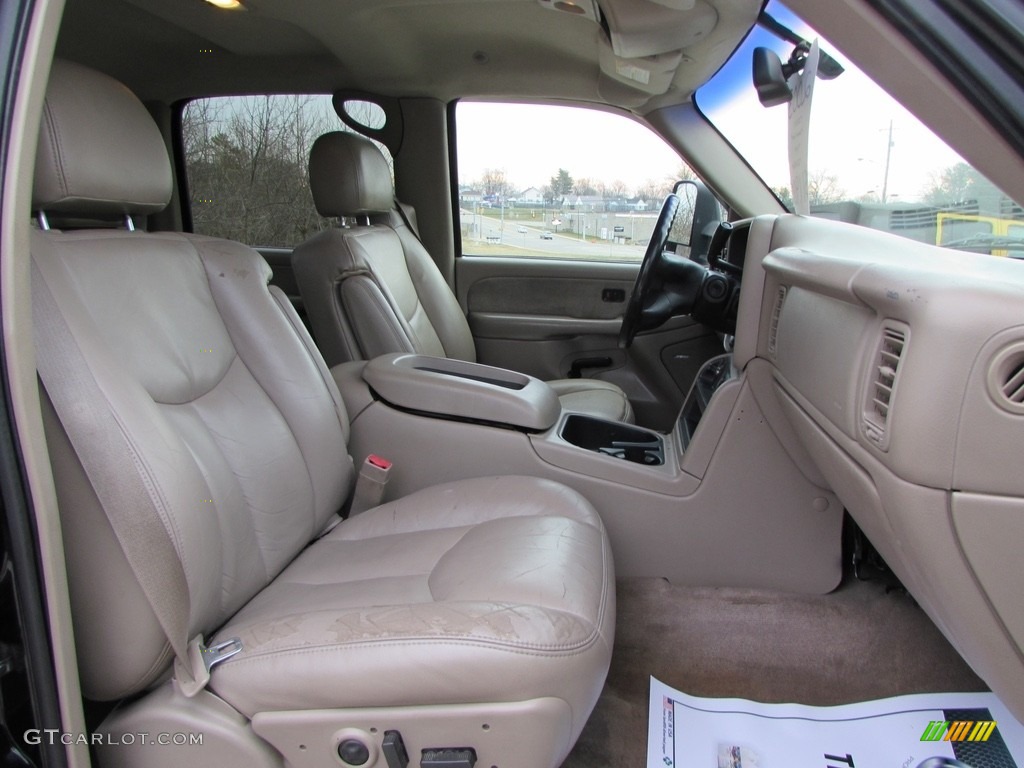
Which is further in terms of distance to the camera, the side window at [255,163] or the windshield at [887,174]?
the side window at [255,163]

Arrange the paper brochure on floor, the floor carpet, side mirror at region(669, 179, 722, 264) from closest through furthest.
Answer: the paper brochure on floor
the floor carpet
side mirror at region(669, 179, 722, 264)

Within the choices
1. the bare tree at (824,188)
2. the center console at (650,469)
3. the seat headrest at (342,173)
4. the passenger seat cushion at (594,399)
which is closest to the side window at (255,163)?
the seat headrest at (342,173)

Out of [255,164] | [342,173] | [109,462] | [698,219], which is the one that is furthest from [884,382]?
[255,164]

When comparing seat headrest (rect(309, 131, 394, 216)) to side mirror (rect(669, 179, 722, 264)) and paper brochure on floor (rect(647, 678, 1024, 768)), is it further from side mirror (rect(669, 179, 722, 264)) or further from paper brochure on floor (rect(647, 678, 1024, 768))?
paper brochure on floor (rect(647, 678, 1024, 768))

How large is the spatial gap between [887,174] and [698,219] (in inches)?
40.6

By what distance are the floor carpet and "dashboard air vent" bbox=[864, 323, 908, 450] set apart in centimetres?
69

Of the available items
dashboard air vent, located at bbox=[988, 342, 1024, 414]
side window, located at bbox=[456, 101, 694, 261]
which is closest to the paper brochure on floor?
dashboard air vent, located at bbox=[988, 342, 1024, 414]

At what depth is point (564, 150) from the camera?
8.01 feet

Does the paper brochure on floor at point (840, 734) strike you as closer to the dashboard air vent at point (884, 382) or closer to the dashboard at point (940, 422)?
the dashboard at point (940, 422)

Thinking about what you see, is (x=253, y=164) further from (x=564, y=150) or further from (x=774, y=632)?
(x=774, y=632)

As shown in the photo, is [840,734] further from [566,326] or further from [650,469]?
[566,326]

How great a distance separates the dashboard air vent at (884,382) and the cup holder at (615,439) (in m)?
0.77

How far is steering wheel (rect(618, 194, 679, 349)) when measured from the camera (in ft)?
5.33

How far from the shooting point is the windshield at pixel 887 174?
749mm
